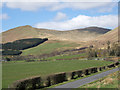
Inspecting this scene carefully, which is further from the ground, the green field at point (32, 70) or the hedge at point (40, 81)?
the hedge at point (40, 81)

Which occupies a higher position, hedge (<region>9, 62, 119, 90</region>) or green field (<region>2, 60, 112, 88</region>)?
hedge (<region>9, 62, 119, 90</region>)

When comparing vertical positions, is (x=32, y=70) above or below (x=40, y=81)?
below

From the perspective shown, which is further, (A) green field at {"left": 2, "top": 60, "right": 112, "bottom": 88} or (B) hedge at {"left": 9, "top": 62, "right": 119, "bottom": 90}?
(A) green field at {"left": 2, "top": 60, "right": 112, "bottom": 88}

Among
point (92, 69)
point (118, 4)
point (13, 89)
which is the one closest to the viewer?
point (118, 4)

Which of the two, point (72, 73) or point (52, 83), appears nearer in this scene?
point (52, 83)

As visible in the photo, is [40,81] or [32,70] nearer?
[40,81]

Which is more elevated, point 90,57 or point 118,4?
point 118,4

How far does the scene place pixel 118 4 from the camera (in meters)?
18.3

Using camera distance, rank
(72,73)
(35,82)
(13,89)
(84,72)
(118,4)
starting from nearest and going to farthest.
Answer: (118,4), (13,89), (35,82), (72,73), (84,72)


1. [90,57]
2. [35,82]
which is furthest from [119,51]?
[35,82]

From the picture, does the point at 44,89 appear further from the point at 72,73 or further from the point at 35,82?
the point at 72,73

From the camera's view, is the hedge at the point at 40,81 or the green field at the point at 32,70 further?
the green field at the point at 32,70

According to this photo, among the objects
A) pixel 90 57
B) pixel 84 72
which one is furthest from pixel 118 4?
pixel 90 57

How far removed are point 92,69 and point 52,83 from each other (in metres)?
17.6
